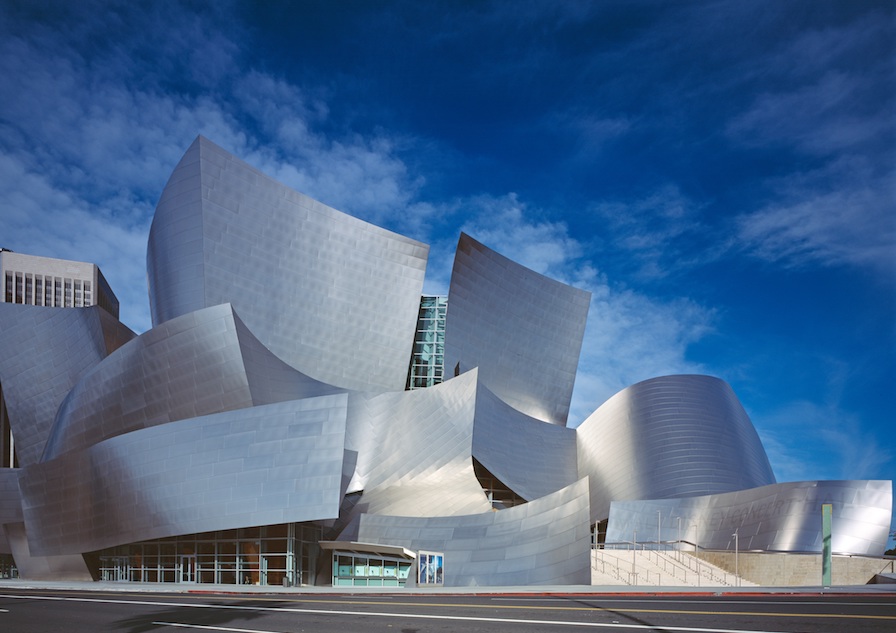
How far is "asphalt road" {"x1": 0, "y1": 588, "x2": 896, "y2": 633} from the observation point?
372 inches

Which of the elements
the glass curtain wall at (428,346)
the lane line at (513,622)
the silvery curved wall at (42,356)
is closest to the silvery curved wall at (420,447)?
the glass curtain wall at (428,346)

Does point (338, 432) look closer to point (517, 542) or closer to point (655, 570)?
point (517, 542)

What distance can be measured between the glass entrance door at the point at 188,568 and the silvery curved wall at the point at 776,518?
54.1 feet

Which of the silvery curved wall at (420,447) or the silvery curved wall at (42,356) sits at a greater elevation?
the silvery curved wall at (42,356)

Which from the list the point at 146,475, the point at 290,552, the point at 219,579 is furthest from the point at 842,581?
the point at 146,475

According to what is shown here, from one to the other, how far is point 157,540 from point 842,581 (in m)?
22.7

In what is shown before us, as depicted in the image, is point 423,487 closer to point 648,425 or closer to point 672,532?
point 672,532

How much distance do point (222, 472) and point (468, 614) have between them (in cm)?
1476

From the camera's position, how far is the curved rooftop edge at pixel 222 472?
23469mm

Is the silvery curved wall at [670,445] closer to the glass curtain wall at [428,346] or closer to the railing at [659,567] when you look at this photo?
the railing at [659,567]

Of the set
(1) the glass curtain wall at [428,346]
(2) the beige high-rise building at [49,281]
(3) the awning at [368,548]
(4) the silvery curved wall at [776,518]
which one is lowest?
(3) the awning at [368,548]

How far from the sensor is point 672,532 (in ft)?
102

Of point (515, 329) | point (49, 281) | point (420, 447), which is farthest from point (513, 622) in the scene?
point (49, 281)

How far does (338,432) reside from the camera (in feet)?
77.6
